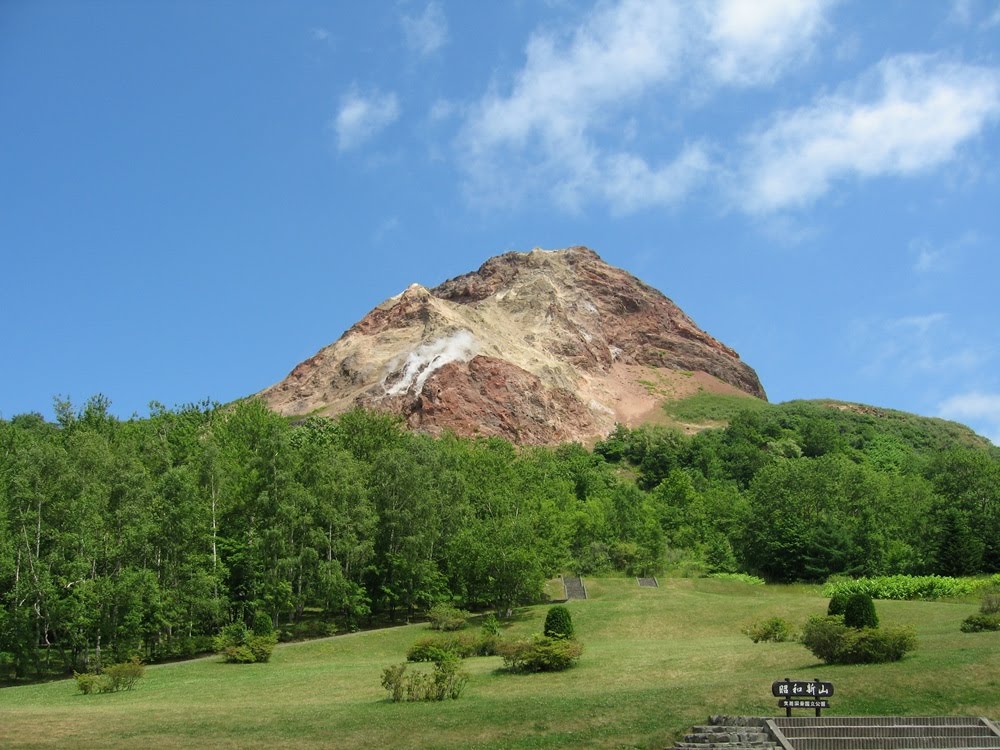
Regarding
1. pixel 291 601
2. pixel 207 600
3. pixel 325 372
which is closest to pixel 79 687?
pixel 207 600

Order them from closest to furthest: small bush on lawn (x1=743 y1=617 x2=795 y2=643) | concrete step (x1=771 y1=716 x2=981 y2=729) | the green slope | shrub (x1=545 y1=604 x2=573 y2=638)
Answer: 1. concrete step (x1=771 y1=716 x2=981 y2=729)
2. small bush on lawn (x1=743 y1=617 x2=795 y2=643)
3. shrub (x1=545 y1=604 x2=573 y2=638)
4. the green slope

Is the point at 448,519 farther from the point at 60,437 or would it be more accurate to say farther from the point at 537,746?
the point at 537,746

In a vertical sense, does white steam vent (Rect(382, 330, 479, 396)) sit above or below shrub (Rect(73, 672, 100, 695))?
above

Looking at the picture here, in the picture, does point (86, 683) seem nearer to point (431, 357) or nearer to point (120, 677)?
point (120, 677)

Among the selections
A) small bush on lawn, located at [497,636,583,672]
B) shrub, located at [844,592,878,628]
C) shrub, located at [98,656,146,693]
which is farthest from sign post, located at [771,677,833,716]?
shrub, located at [98,656,146,693]

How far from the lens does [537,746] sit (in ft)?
57.3

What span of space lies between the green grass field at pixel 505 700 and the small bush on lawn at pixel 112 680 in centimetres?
53

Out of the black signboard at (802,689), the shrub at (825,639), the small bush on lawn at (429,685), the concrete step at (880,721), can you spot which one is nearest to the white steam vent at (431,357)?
the small bush on lawn at (429,685)

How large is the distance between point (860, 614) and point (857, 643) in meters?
2.56

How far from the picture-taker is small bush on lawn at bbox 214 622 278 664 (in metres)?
33.2

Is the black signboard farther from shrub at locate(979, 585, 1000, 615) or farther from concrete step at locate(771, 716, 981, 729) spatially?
shrub at locate(979, 585, 1000, 615)

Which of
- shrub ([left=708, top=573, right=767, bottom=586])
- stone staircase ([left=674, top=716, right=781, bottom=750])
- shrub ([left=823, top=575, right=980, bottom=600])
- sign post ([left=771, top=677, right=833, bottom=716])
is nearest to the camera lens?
stone staircase ([left=674, top=716, right=781, bottom=750])

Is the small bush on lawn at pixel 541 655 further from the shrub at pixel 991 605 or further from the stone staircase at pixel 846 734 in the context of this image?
the shrub at pixel 991 605

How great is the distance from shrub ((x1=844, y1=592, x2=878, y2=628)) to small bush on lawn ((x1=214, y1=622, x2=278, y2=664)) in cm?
1995
